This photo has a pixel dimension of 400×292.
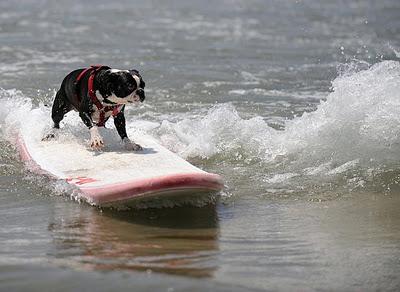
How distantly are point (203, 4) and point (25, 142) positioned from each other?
16.5 meters

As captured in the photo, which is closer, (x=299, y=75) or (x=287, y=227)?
(x=287, y=227)

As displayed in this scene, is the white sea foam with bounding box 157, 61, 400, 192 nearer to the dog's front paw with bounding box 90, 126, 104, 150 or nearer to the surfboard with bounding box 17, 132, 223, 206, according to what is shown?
the surfboard with bounding box 17, 132, 223, 206

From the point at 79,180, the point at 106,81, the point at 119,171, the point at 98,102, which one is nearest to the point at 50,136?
the point at 98,102

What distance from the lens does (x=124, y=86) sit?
19.3 ft

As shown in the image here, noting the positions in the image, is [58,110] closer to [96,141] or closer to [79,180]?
[96,141]

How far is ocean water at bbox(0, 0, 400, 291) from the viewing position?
13.3 ft

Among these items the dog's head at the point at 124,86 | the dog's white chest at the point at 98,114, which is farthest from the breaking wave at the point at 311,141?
the dog's head at the point at 124,86

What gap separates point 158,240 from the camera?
182 inches

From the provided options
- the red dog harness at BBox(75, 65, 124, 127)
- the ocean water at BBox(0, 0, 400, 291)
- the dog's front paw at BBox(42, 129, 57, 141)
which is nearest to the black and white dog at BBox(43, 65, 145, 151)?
the red dog harness at BBox(75, 65, 124, 127)

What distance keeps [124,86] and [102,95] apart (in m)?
0.28

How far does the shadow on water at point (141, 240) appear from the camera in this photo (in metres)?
4.09

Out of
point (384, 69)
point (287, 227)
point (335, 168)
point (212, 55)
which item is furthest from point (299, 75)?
point (287, 227)

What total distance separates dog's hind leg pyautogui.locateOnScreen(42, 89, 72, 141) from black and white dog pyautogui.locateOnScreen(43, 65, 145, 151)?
9 cm

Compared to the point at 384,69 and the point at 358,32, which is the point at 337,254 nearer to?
the point at 384,69
